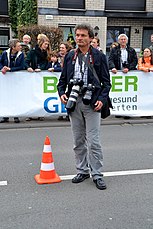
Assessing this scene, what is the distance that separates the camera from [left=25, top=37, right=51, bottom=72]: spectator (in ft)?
25.7

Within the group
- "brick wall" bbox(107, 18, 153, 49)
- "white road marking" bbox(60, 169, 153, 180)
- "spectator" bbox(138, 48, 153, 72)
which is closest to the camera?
"white road marking" bbox(60, 169, 153, 180)

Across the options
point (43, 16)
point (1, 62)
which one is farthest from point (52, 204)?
point (43, 16)

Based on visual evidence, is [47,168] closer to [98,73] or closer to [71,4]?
[98,73]

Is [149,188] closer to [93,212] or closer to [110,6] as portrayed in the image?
[93,212]

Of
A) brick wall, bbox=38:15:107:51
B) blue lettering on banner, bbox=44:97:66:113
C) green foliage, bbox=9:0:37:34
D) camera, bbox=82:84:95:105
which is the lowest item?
blue lettering on banner, bbox=44:97:66:113

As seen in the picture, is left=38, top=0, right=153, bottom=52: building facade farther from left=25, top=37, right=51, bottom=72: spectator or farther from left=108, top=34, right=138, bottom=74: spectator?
left=25, top=37, right=51, bottom=72: spectator

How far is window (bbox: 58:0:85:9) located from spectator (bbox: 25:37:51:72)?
785cm

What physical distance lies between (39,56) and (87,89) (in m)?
4.33

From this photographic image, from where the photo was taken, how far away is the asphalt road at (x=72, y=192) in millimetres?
3379

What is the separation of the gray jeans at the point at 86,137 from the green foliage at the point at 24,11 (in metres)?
12.1

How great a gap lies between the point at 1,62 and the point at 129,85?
3.14m

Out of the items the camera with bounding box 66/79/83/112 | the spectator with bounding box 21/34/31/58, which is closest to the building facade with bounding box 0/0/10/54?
the spectator with bounding box 21/34/31/58

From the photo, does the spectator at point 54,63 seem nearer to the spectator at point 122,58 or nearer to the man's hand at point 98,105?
the spectator at point 122,58

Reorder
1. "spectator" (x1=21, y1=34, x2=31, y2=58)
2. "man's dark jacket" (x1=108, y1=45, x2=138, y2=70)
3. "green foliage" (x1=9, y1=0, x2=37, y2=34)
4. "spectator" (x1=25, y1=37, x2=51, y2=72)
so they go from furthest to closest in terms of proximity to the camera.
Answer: "green foliage" (x1=9, y1=0, x2=37, y2=34)
"spectator" (x1=21, y1=34, x2=31, y2=58)
"man's dark jacket" (x1=108, y1=45, x2=138, y2=70)
"spectator" (x1=25, y1=37, x2=51, y2=72)
